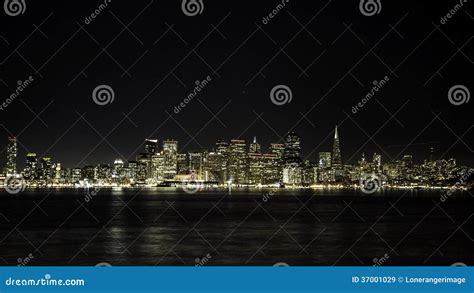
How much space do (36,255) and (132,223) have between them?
1757 centimetres

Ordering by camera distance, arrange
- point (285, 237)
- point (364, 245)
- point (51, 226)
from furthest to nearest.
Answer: point (51, 226) < point (285, 237) < point (364, 245)

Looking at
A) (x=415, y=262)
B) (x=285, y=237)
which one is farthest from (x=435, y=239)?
(x=415, y=262)

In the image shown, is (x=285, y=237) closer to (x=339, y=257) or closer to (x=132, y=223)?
(x=339, y=257)

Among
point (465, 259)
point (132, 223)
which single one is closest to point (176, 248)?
point (465, 259)

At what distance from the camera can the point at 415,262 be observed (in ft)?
75.8

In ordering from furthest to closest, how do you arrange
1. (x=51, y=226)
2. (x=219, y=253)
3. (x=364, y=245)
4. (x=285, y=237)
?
(x=51, y=226) → (x=285, y=237) → (x=364, y=245) → (x=219, y=253)

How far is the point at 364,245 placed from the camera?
28.7 metres

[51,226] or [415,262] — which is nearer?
[415,262]
